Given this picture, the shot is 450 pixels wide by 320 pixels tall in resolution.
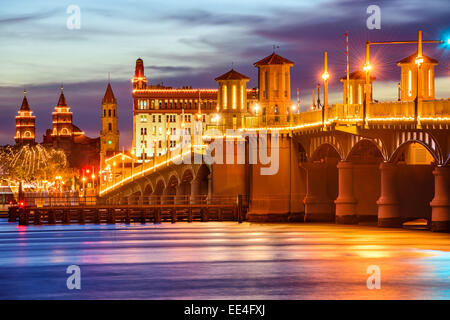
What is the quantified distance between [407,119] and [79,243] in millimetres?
23933

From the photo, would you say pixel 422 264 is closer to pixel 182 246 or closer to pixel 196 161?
pixel 182 246

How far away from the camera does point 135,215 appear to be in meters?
111

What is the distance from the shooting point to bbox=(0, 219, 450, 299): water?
37.8 metres

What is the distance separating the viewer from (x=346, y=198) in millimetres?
85188

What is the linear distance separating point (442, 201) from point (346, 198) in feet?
50.1

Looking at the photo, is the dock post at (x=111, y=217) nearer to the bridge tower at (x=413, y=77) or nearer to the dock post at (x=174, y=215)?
the dock post at (x=174, y=215)

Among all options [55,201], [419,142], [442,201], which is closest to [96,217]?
[55,201]

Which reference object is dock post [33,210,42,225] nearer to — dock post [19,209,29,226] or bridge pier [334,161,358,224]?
dock post [19,209,29,226]

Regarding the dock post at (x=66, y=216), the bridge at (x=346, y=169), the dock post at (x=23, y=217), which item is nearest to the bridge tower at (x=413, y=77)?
the bridge at (x=346, y=169)

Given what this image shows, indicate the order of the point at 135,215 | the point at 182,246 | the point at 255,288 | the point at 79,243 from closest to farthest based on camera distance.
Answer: the point at 255,288
the point at 182,246
the point at 79,243
the point at 135,215

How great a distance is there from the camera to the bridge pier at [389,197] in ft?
257

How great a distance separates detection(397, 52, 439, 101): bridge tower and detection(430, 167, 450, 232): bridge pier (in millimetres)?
17421

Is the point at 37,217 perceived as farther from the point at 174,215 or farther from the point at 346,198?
the point at 346,198
